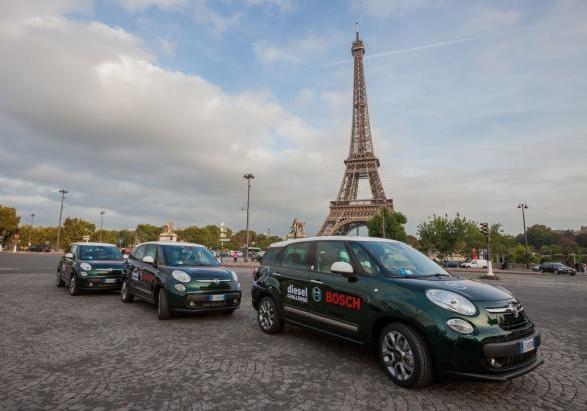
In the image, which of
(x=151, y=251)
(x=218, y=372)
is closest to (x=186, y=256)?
(x=151, y=251)

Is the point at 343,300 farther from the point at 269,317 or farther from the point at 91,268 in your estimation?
the point at 91,268

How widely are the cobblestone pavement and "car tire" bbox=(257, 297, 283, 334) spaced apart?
14 centimetres

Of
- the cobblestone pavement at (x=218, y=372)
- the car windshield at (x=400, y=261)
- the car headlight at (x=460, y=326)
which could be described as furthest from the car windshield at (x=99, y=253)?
the car headlight at (x=460, y=326)

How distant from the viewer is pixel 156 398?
3562 mm

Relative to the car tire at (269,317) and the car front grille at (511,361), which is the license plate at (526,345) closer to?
the car front grille at (511,361)

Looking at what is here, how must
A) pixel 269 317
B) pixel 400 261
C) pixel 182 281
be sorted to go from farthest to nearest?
pixel 182 281, pixel 269 317, pixel 400 261

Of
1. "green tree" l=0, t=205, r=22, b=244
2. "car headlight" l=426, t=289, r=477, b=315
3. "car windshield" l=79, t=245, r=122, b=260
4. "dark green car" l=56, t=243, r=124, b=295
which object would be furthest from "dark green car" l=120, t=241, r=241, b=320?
"green tree" l=0, t=205, r=22, b=244

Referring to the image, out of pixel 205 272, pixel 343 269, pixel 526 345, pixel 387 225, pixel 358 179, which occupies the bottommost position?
pixel 526 345

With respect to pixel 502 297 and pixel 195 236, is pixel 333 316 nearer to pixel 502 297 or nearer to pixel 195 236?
pixel 502 297

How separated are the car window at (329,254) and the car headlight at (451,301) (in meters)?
1.32

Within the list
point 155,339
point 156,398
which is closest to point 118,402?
point 156,398

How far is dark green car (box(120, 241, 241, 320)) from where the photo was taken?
283 inches

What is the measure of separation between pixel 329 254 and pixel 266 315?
75.5 inches

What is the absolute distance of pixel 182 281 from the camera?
723cm
